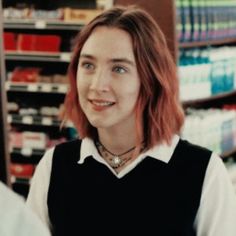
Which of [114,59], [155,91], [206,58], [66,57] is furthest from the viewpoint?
[66,57]

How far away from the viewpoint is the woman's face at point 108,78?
171 centimetres

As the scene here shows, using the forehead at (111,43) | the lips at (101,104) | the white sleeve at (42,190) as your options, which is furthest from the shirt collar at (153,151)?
the forehead at (111,43)

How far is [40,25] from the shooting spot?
16.3ft

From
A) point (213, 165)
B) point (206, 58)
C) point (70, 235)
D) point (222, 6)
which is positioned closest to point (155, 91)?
point (213, 165)

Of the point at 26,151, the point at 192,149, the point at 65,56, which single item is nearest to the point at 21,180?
the point at 26,151

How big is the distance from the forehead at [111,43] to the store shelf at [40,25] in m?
3.10

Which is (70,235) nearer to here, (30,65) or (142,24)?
(142,24)

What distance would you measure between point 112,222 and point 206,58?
2.57m

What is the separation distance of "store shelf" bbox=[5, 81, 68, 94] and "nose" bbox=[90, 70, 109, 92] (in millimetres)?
3158

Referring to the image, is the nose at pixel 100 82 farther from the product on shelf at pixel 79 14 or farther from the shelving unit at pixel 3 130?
the product on shelf at pixel 79 14

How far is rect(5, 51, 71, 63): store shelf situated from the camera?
16.1 ft

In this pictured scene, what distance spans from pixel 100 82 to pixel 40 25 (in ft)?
11.2

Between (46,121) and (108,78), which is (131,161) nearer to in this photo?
(108,78)

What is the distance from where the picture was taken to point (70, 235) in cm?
184
